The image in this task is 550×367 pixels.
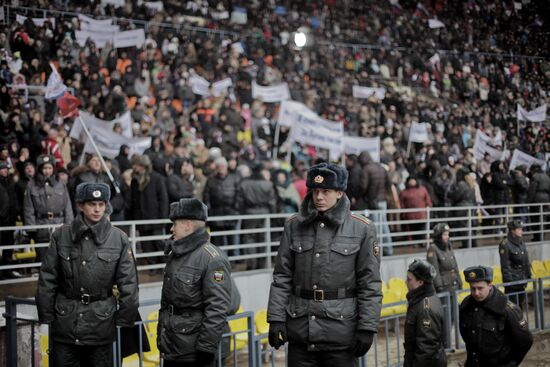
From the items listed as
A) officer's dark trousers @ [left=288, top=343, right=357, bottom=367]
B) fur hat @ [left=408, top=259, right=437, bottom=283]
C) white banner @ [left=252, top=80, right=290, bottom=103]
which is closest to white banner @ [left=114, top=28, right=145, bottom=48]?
white banner @ [left=252, top=80, right=290, bottom=103]

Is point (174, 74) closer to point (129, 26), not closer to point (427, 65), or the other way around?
point (129, 26)

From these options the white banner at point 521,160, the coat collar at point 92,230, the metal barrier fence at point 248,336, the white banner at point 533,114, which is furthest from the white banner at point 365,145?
the coat collar at point 92,230

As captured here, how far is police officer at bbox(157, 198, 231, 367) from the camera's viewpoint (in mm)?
6406

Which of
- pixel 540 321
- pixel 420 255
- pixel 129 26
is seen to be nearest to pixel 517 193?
pixel 420 255

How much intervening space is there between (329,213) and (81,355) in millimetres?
2341

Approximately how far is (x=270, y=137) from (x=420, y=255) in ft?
17.6

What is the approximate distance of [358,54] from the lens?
31.9 metres

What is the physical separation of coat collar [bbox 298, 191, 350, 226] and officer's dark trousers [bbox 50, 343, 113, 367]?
1973 mm

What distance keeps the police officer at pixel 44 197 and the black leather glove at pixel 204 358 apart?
228 inches

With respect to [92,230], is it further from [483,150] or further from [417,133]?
[483,150]

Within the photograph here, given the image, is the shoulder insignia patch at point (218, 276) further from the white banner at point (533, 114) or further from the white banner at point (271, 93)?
the white banner at point (533, 114)

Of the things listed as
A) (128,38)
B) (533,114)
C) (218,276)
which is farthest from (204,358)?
(533,114)

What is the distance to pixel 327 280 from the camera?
605cm

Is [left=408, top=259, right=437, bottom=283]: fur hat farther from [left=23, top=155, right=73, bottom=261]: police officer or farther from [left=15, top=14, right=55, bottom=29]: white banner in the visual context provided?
[left=15, top=14, right=55, bottom=29]: white banner
